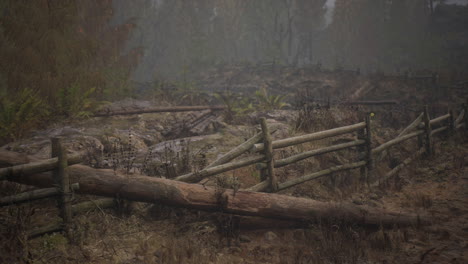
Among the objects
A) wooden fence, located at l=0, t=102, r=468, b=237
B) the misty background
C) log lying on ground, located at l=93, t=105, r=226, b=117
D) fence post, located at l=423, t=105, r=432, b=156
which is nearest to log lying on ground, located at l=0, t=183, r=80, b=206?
wooden fence, located at l=0, t=102, r=468, b=237

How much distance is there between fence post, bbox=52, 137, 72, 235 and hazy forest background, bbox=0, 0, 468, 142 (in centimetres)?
421

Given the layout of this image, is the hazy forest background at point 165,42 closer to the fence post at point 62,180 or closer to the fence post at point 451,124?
the fence post at point 62,180

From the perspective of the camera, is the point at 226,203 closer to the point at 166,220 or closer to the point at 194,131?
the point at 166,220

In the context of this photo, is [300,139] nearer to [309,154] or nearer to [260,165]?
[309,154]

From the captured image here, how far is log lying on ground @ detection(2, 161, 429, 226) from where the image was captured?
11.2 ft

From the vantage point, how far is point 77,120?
8359 millimetres

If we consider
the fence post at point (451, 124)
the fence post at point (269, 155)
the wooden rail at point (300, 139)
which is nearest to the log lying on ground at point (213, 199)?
the fence post at point (269, 155)

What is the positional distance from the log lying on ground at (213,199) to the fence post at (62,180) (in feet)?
0.64

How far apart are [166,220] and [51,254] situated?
1.39 meters

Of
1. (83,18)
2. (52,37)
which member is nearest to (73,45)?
(52,37)

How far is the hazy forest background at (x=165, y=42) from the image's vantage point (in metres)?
7.77

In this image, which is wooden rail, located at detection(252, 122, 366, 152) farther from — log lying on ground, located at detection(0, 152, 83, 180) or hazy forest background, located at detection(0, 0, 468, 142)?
hazy forest background, located at detection(0, 0, 468, 142)

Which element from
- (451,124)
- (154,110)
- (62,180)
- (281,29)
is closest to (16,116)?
(154,110)

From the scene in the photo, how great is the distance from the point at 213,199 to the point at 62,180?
5.68 feet
